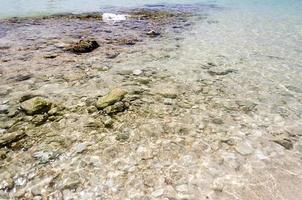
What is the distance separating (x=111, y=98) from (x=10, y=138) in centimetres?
262

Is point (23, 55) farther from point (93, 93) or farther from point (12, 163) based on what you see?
point (12, 163)

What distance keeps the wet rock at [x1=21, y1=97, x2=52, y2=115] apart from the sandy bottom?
0.49ft

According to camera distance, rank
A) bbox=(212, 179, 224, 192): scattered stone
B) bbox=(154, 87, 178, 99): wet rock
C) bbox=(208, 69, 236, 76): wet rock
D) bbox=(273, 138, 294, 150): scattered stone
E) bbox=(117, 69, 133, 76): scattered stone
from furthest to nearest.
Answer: bbox=(208, 69, 236, 76): wet rock < bbox=(117, 69, 133, 76): scattered stone < bbox=(154, 87, 178, 99): wet rock < bbox=(273, 138, 294, 150): scattered stone < bbox=(212, 179, 224, 192): scattered stone

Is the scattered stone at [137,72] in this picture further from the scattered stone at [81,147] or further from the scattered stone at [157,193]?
the scattered stone at [157,193]

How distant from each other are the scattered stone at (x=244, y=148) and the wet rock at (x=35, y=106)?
4555mm

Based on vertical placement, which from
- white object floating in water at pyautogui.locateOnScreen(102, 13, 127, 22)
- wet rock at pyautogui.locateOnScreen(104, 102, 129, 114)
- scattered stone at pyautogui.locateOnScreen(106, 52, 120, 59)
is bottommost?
white object floating in water at pyautogui.locateOnScreen(102, 13, 127, 22)

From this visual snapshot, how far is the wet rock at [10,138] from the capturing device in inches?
221

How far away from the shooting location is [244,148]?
18.7ft

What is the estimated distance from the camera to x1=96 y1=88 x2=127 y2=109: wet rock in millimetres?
7159

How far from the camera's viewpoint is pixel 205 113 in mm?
7039

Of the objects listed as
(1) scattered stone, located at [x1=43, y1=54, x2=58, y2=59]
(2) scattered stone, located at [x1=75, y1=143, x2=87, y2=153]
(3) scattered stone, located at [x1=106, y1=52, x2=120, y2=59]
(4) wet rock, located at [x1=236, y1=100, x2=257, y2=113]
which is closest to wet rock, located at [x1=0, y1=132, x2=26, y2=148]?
(2) scattered stone, located at [x1=75, y1=143, x2=87, y2=153]

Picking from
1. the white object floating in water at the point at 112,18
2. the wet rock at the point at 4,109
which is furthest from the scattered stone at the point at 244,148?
the white object floating in water at the point at 112,18

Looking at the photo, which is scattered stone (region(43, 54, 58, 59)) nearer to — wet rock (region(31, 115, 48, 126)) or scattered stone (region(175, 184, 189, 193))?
wet rock (region(31, 115, 48, 126))

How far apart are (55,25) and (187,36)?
28.1 feet
